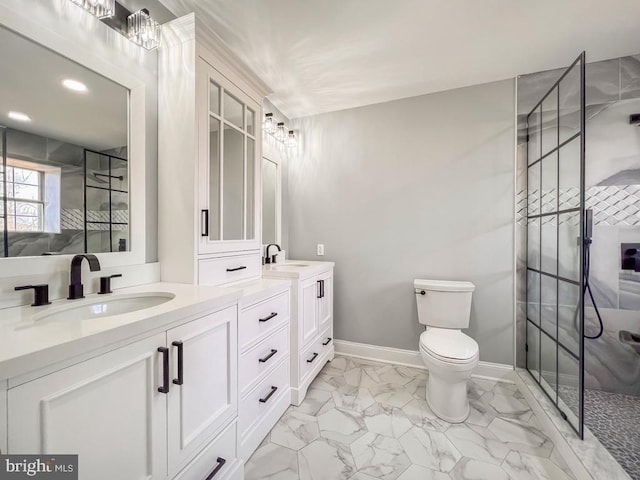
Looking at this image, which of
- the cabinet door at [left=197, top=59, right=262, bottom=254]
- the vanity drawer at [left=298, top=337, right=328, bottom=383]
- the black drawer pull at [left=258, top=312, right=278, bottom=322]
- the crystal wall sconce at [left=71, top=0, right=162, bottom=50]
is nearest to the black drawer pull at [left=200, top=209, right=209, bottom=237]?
the cabinet door at [left=197, top=59, right=262, bottom=254]

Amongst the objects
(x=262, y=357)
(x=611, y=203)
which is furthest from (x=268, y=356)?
(x=611, y=203)

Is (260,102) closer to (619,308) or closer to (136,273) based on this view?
(136,273)

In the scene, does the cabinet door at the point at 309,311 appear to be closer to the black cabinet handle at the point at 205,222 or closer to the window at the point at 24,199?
the black cabinet handle at the point at 205,222

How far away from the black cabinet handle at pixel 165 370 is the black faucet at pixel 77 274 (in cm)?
50

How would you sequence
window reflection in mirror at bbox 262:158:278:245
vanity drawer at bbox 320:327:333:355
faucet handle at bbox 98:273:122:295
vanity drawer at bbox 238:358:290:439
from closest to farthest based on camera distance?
faucet handle at bbox 98:273:122:295 < vanity drawer at bbox 238:358:290:439 < vanity drawer at bbox 320:327:333:355 < window reflection in mirror at bbox 262:158:278:245

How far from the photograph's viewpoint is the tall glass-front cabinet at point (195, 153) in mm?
1442

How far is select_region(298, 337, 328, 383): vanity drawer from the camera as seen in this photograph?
194 centimetres

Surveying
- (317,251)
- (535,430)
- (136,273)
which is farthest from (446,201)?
(136,273)

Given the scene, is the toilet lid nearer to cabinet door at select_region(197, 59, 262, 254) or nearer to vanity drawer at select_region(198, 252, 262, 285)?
vanity drawer at select_region(198, 252, 262, 285)

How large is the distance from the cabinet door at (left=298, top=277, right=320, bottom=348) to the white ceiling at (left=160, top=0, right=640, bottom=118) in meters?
1.61

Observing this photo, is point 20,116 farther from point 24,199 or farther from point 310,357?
point 310,357

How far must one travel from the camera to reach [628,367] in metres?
1.94

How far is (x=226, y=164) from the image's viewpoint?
5.51 feet

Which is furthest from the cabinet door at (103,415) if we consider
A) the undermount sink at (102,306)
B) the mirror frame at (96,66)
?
the mirror frame at (96,66)
